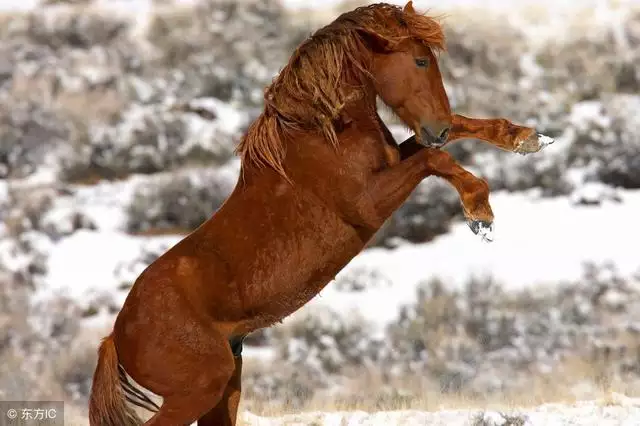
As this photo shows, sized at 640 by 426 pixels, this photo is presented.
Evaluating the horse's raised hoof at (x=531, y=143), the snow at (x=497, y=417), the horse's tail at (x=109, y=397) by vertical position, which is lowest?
the snow at (x=497, y=417)

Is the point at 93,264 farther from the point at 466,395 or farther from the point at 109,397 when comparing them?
the point at 109,397

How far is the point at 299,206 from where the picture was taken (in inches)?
157

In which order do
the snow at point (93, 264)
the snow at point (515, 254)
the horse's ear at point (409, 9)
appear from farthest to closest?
the snow at point (93, 264) < the snow at point (515, 254) < the horse's ear at point (409, 9)

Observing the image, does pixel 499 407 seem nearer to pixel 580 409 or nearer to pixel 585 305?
pixel 580 409

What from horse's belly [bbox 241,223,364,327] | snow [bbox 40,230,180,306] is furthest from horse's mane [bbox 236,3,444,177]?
snow [bbox 40,230,180,306]

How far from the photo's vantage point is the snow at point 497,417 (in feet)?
17.6

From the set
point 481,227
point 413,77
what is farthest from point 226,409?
point 413,77

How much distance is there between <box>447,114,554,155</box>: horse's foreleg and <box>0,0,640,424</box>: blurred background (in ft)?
10.2

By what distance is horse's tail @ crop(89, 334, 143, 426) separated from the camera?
4.06 meters

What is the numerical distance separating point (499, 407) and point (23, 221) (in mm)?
7378

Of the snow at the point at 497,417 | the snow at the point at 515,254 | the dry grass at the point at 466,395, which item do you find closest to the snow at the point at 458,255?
the snow at the point at 515,254

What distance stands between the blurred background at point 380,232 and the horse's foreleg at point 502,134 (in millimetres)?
3114
